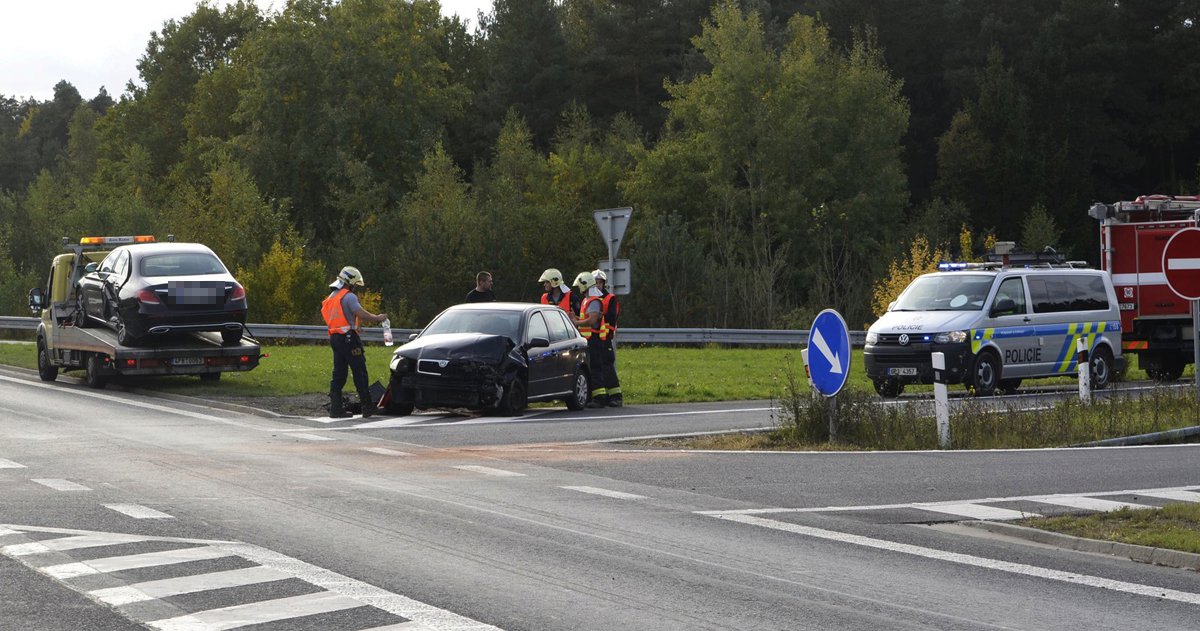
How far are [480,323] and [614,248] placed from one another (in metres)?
3.93

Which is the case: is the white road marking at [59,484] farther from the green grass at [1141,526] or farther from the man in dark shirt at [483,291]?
the man in dark shirt at [483,291]

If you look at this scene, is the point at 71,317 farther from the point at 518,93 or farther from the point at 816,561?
the point at 518,93

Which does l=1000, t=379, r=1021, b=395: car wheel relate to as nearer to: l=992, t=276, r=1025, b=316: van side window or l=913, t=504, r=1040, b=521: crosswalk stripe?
l=992, t=276, r=1025, b=316: van side window

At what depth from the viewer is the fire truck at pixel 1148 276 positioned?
27.8 meters

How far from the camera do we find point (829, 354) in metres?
16.4

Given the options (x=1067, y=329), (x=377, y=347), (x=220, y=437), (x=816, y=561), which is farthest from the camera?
(x=377, y=347)

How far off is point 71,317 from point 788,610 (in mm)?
20747

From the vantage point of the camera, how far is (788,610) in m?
7.97

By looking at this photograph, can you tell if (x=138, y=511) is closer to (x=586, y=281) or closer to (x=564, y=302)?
(x=586, y=281)

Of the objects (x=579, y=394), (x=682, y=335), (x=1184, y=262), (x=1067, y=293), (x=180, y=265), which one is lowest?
(x=579, y=394)

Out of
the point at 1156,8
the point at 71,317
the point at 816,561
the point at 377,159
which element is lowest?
the point at 816,561

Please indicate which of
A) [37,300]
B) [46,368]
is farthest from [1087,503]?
[37,300]

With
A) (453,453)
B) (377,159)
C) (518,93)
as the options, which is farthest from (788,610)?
(518,93)

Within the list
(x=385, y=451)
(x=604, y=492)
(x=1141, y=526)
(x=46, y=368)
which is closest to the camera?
(x=1141, y=526)
